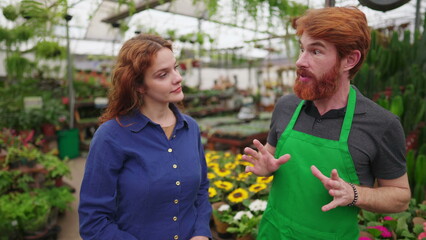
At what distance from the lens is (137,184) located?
3.75ft

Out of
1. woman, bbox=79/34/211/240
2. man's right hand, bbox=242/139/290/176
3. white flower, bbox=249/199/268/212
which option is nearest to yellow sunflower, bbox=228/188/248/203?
white flower, bbox=249/199/268/212

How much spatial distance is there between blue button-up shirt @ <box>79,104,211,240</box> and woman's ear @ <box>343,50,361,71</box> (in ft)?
2.26

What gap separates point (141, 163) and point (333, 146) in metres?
0.70

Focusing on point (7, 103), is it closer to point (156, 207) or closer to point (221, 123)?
point (221, 123)

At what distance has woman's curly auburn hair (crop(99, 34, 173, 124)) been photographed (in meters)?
1.17

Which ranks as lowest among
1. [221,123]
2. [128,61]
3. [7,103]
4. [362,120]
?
[221,123]

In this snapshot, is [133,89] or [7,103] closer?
[133,89]

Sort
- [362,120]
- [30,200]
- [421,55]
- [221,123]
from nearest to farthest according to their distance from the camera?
[362,120] < [30,200] < [421,55] < [221,123]

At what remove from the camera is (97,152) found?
3.72ft

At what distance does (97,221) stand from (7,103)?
4.97 metres

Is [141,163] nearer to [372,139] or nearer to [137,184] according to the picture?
[137,184]

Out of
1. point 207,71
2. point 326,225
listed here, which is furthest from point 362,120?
point 207,71

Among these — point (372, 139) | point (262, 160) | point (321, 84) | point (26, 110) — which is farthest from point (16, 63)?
point (372, 139)

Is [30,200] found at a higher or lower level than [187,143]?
lower
